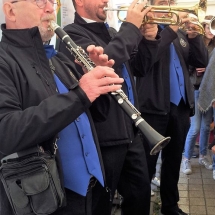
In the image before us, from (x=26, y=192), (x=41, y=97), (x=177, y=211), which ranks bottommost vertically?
(x=177, y=211)

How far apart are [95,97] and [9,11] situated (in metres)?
0.57

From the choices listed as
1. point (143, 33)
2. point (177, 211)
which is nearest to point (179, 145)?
point (177, 211)

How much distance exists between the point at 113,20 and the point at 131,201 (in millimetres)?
2041

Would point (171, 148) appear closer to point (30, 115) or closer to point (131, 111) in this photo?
point (131, 111)

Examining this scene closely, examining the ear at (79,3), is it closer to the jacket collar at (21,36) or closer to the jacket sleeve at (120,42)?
the jacket sleeve at (120,42)

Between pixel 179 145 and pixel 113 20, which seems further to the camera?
pixel 113 20

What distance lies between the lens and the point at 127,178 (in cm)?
214

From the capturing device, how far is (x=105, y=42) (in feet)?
6.79

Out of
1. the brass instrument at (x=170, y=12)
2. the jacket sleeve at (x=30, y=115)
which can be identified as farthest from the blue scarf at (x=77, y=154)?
the brass instrument at (x=170, y=12)

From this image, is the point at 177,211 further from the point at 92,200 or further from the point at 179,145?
the point at 92,200

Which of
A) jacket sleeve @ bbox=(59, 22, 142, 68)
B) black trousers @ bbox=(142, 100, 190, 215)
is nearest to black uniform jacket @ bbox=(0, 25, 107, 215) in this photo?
jacket sleeve @ bbox=(59, 22, 142, 68)

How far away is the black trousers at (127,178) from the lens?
1.88 metres

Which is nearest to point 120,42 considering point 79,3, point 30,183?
point 79,3

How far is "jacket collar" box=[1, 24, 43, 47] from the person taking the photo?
1427 mm
